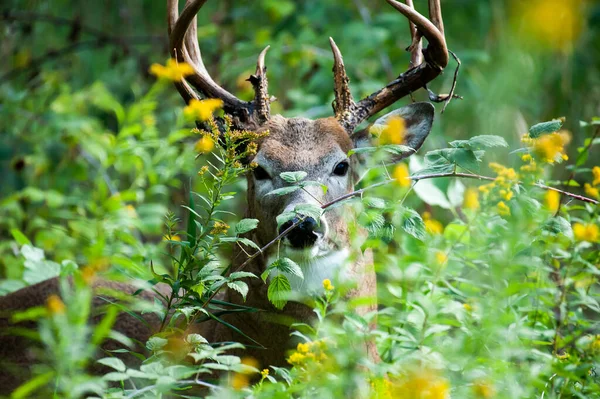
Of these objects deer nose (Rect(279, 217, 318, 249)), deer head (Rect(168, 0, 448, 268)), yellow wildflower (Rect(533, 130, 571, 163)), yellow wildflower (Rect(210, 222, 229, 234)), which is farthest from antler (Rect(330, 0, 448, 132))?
yellow wildflower (Rect(210, 222, 229, 234))

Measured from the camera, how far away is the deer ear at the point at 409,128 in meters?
4.62

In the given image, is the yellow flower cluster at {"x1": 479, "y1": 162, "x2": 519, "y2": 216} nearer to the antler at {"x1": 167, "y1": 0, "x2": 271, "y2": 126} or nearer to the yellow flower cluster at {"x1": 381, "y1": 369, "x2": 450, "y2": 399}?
the yellow flower cluster at {"x1": 381, "y1": 369, "x2": 450, "y2": 399}

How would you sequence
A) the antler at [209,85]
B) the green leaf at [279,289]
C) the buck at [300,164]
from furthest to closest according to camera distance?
the antler at [209,85] < the buck at [300,164] < the green leaf at [279,289]

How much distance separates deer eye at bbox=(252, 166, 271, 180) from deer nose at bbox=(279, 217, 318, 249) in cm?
63

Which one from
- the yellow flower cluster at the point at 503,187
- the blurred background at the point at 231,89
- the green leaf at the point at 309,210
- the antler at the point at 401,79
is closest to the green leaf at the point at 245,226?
the green leaf at the point at 309,210

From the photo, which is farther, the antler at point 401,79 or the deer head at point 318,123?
the antler at point 401,79

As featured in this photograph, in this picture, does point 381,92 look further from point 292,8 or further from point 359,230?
point 292,8

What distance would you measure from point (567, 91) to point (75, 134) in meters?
3.70

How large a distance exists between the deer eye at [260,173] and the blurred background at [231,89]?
2.76 ft

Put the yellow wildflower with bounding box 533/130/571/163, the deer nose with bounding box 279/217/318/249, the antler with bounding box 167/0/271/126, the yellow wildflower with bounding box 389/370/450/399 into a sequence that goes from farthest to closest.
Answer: the antler with bounding box 167/0/271/126 → the deer nose with bounding box 279/217/318/249 → the yellow wildflower with bounding box 533/130/571/163 → the yellow wildflower with bounding box 389/370/450/399

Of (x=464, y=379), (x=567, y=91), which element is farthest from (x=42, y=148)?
(x=464, y=379)

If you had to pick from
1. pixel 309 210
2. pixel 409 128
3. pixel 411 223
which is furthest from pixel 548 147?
pixel 409 128

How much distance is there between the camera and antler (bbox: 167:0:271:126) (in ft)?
A: 14.6

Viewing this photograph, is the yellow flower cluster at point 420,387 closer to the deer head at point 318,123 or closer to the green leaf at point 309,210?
the green leaf at point 309,210
